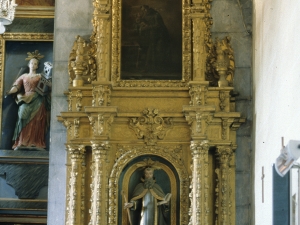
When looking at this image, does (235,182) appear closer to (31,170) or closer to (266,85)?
(266,85)

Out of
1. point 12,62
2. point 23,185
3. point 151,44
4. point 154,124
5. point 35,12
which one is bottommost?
point 23,185

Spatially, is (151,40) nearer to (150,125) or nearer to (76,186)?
(150,125)

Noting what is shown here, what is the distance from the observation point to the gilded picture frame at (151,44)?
18.0m

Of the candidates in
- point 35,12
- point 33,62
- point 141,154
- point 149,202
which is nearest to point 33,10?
point 35,12

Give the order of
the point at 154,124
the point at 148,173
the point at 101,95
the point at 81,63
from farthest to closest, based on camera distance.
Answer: the point at 81,63 → the point at 154,124 → the point at 101,95 → the point at 148,173

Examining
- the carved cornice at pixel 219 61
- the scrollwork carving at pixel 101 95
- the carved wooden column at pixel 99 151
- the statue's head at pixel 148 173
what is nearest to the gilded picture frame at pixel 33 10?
the scrollwork carving at pixel 101 95

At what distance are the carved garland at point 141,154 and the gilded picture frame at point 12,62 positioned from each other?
126 inches

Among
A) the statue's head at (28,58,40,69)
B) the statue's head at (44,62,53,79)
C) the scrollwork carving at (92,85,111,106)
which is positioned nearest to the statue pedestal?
the statue's head at (44,62,53,79)

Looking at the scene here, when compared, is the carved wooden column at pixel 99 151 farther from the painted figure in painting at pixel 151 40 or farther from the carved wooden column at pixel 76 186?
the painted figure in painting at pixel 151 40

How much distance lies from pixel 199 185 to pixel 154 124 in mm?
1444

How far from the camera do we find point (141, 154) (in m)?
17.8

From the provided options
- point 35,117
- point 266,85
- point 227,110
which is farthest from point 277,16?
point 35,117

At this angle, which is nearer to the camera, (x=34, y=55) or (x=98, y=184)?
(x=98, y=184)

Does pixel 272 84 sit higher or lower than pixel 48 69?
lower
